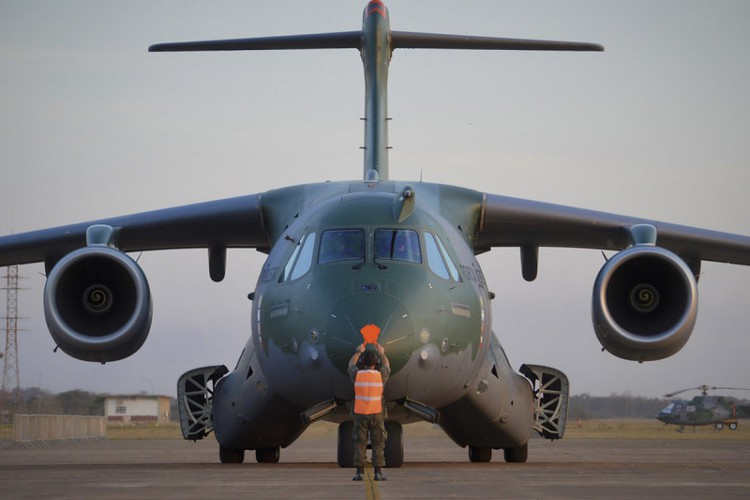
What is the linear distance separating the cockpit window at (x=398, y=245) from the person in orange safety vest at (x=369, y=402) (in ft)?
4.19

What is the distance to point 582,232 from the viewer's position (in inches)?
612

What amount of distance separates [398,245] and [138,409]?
2686 inches

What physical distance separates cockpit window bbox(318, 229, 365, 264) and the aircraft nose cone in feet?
2.52

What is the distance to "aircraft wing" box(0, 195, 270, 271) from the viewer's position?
14961 mm

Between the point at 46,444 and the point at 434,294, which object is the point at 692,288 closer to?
the point at 434,294

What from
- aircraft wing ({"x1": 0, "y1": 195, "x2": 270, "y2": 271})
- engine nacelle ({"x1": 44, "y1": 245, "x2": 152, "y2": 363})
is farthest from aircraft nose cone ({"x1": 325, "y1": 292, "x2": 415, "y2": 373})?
aircraft wing ({"x1": 0, "y1": 195, "x2": 270, "y2": 271})

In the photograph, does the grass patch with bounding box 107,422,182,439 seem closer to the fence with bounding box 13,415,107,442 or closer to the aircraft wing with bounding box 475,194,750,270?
the fence with bounding box 13,415,107,442

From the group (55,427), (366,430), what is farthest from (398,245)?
(55,427)

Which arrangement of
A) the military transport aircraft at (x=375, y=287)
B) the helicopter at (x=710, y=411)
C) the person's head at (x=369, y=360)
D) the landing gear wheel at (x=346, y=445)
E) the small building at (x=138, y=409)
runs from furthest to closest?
the small building at (x=138, y=409) < the helicopter at (x=710, y=411) < the landing gear wheel at (x=346, y=445) < the military transport aircraft at (x=375, y=287) < the person's head at (x=369, y=360)

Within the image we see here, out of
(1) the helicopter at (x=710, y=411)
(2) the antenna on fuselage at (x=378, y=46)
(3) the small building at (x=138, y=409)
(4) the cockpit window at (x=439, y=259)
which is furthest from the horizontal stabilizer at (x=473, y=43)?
(3) the small building at (x=138, y=409)

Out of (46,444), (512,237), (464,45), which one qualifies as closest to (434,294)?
(512,237)

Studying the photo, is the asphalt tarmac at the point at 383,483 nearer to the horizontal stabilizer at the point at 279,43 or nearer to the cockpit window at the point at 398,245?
the cockpit window at the point at 398,245

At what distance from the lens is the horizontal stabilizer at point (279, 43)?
1557 centimetres

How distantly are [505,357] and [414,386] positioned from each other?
13.1 ft
